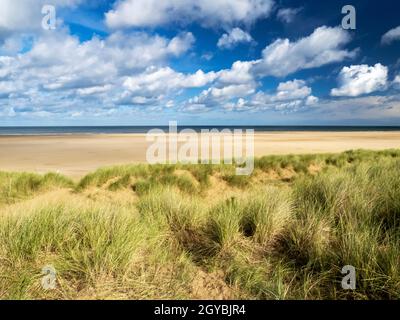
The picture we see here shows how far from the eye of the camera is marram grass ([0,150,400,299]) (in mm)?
A: 3016

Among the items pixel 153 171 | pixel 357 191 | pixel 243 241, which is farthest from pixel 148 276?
pixel 153 171

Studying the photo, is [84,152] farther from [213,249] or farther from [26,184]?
[213,249]

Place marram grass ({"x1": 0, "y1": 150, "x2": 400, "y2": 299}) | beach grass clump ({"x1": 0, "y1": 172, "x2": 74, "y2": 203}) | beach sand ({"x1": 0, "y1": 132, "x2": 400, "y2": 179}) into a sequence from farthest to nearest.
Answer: beach sand ({"x1": 0, "y1": 132, "x2": 400, "y2": 179}), beach grass clump ({"x1": 0, "y1": 172, "x2": 74, "y2": 203}), marram grass ({"x1": 0, "y1": 150, "x2": 400, "y2": 299})

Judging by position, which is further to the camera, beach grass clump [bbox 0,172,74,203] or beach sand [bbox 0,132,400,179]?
beach sand [bbox 0,132,400,179]

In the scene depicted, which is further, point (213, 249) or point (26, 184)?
point (26, 184)

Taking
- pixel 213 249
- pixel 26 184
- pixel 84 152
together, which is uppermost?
pixel 84 152

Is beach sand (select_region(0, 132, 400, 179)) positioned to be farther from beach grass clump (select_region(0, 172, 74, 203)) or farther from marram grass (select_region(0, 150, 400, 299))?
marram grass (select_region(0, 150, 400, 299))

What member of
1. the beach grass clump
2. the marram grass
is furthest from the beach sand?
the marram grass

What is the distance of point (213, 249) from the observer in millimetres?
3910

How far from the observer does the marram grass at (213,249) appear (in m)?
3.02

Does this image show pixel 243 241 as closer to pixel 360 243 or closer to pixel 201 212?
pixel 201 212

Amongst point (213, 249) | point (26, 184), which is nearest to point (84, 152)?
point (26, 184)

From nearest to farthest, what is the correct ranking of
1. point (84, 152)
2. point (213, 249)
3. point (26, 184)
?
point (213, 249) → point (26, 184) → point (84, 152)

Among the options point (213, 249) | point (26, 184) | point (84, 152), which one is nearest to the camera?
point (213, 249)
